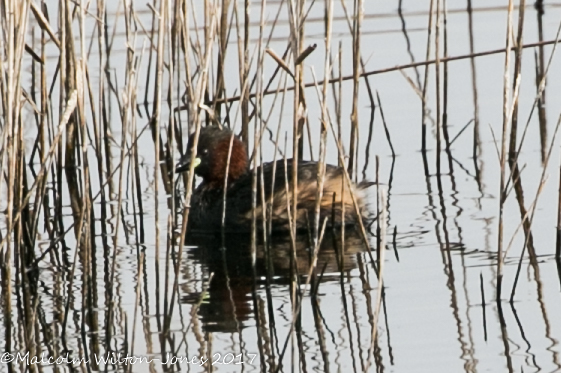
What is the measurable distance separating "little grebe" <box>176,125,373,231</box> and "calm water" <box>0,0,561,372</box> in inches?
6.5

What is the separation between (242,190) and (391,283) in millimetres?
1667

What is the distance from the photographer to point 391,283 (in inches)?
246

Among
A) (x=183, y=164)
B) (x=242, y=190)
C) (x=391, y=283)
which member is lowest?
(x=391, y=283)

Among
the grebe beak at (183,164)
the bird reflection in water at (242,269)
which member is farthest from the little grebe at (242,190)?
the bird reflection in water at (242,269)

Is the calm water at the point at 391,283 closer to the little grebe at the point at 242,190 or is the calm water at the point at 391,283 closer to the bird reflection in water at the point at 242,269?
the bird reflection in water at the point at 242,269

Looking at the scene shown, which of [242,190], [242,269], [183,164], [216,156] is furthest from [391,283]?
[216,156]

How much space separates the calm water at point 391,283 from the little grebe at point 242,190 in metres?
0.17

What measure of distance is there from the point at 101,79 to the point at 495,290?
204cm

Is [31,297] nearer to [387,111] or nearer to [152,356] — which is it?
[152,356]

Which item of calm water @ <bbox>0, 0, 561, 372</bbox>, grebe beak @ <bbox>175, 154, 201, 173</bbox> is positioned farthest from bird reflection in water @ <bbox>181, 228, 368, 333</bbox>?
grebe beak @ <bbox>175, 154, 201, 173</bbox>

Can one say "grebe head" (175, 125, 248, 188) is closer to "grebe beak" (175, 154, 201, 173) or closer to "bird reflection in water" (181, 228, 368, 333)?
"grebe beak" (175, 154, 201, 173)

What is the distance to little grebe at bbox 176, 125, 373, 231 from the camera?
288 inches

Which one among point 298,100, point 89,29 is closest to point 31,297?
point 298,100

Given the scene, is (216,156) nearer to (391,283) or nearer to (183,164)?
(183,164)
